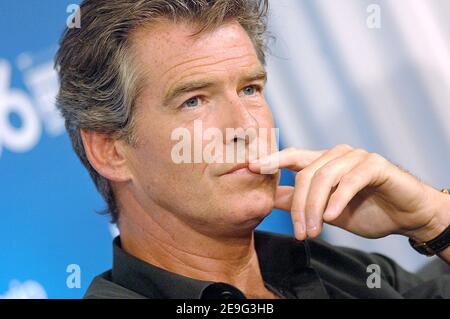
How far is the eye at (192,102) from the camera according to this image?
4.93ft

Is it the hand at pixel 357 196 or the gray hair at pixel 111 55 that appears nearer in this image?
the hand at pixel 357 196

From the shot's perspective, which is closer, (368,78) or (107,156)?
(107,156)

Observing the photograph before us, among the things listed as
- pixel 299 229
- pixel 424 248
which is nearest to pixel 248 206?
pixel 299 229

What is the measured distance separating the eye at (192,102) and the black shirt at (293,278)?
33 centimetres

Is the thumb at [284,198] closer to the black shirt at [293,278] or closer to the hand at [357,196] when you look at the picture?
the hand at [357,196]

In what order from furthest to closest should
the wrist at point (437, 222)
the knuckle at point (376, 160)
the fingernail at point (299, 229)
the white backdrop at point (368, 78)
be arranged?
1. the white backdrop at point (368, 78)
2. the wrist at point (437, 222)
3. the knuckle at point (376, 160)
4. the fingernail at point (299, 229)

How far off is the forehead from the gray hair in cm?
2

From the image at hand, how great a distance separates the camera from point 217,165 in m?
1.46

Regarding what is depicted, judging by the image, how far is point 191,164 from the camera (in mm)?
1480

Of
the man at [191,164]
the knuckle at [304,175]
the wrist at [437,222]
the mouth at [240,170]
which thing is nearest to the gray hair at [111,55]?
the man at [191,164]

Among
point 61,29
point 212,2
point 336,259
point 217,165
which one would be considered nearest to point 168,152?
point 217,165

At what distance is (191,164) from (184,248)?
212mm

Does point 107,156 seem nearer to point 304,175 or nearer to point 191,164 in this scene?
point 191,164

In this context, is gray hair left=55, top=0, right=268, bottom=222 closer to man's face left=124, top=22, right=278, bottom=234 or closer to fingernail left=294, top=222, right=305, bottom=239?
man's face left=124, top=22, right=278, bottom=234
